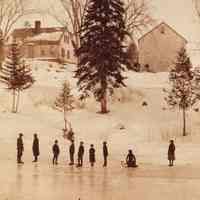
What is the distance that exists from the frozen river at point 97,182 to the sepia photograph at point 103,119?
0.13 feet

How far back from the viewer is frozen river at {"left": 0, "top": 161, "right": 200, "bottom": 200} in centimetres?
2238

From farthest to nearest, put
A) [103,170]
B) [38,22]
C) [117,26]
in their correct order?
1. [38,22]
2. [117,26]
3. [103,170]

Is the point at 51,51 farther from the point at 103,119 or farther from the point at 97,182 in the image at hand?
the point at 97,182

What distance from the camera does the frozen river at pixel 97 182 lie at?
881 inches

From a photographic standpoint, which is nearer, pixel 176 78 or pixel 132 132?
pixel 132 132

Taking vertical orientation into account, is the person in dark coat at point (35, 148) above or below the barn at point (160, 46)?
below

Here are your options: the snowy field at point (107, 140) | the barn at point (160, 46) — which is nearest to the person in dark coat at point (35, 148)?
the snowy field at point (107, 140)

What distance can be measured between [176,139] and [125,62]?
31.8 feet

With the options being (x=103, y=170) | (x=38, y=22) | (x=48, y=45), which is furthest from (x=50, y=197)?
(x=38, y=22)

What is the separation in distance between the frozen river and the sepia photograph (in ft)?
0.13

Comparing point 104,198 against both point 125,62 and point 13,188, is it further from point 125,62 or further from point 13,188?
point 125,62

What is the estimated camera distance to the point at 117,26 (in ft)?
176

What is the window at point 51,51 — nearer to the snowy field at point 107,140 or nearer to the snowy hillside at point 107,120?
the snowy field at point 107,140

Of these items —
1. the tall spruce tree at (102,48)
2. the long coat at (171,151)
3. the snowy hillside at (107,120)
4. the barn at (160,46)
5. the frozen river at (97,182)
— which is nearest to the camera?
the frozen river at (97,182)
